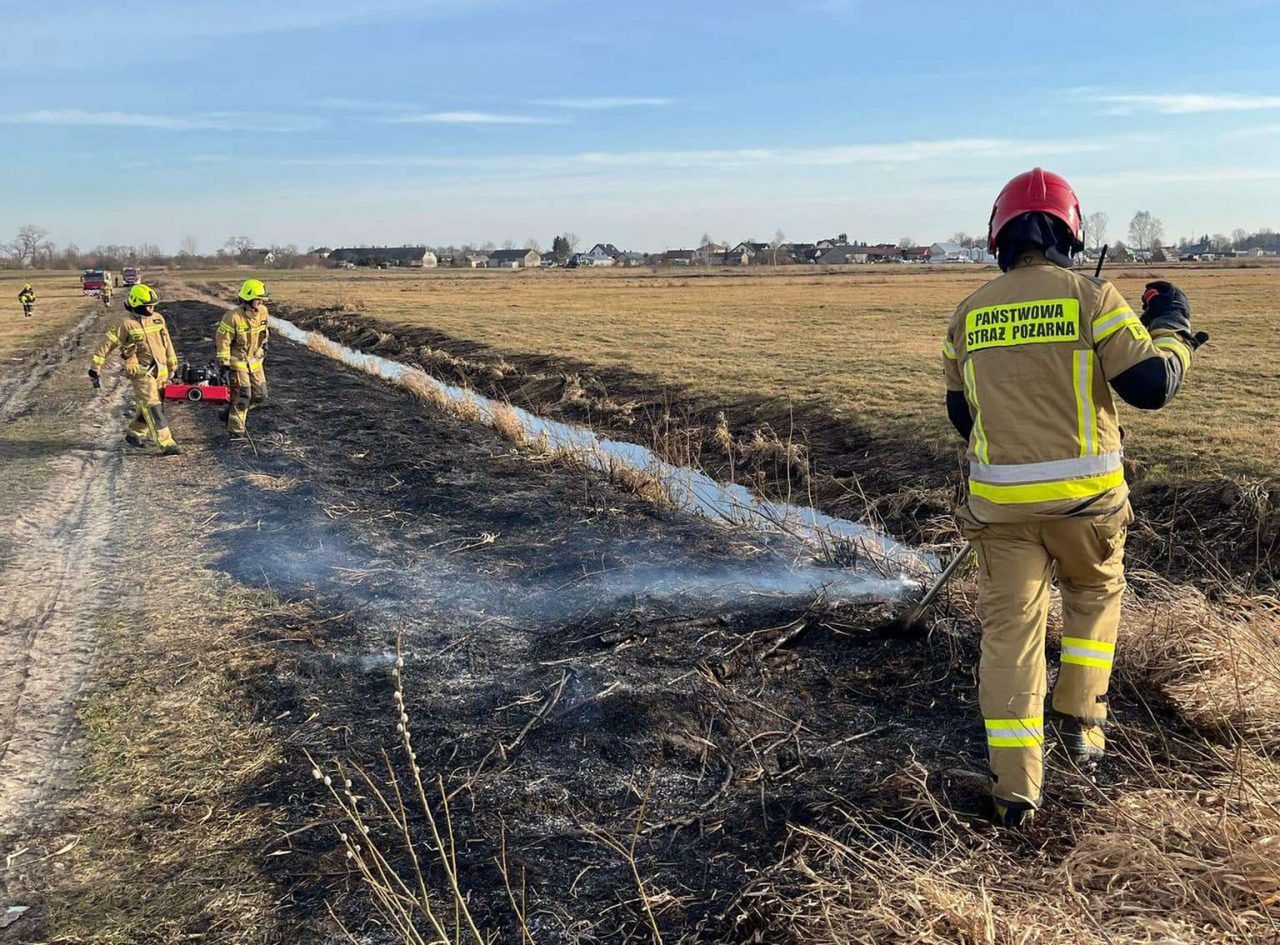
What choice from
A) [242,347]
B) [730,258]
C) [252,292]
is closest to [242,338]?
[242,347]

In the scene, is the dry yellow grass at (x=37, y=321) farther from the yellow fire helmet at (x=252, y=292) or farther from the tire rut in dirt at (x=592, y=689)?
the tire rut in dirt at (x=592, y=689)

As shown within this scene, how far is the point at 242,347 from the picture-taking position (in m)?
11.6

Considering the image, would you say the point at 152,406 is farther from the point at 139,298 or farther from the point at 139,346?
the point at 139,298

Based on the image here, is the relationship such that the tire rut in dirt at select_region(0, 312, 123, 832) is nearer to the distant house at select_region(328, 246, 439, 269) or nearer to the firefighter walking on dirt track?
the firefighter walking on dirt track

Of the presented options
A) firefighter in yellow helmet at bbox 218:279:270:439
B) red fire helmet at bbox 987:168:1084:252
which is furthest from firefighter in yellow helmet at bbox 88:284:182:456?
red fire helmet at bbox 987:168:1084:252

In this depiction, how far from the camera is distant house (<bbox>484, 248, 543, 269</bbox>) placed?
14588 centimetres

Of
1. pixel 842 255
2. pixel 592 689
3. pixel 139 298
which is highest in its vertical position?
pixel 842 255

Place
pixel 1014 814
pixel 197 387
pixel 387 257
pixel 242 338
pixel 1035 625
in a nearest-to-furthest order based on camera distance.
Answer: pixel 1014 814 < pixel 1035 625 < pixel 242 338 < pixel 197 387 < pixel 387 257

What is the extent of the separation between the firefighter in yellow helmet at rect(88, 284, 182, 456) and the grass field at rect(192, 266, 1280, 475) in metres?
8.02

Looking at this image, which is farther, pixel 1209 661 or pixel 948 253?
pixel 948 253

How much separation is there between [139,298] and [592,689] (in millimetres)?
8250

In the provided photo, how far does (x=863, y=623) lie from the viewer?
528 centimetres

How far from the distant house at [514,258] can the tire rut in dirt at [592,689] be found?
142 m

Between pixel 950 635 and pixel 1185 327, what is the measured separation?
2080 millimetres
